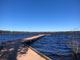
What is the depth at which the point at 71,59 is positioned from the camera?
6168mm

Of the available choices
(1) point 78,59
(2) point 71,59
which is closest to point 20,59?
(2) point 71,59

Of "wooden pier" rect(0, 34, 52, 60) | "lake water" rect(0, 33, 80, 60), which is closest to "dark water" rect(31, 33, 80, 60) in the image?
"lake water" rect(0, 33, 80, 60)

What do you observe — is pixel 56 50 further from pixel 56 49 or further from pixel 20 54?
pixel 20 54

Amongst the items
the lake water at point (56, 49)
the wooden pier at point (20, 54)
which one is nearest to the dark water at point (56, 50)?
→ the lake water at point (56, 49)

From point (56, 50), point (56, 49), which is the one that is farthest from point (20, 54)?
point (56, 49)

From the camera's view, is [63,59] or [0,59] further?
[63,59]

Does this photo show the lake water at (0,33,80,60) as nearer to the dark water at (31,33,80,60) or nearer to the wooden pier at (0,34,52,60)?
the dark water at (31,33,80,60)

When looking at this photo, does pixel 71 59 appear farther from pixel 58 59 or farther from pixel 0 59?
pixel 0 59

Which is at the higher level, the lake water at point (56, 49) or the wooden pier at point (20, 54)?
the wooden pier at point (20, 54)

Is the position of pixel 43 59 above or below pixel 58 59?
above

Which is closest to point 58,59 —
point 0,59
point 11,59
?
point 11,59

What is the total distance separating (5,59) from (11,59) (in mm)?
371

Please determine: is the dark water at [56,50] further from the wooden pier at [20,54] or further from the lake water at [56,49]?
the wooden pier at [20,54]

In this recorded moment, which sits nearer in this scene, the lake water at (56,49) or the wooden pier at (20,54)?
the wooden pier at (20,54)
